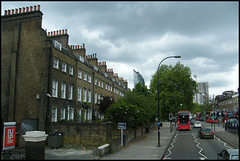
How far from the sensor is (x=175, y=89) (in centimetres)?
5569

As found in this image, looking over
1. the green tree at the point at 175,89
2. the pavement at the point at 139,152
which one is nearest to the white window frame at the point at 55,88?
the pavement at the point at 139,152

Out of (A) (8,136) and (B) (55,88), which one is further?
(B) (55,88)

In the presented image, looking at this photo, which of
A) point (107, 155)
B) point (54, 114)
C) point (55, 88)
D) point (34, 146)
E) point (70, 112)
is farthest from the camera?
point (70, 112)

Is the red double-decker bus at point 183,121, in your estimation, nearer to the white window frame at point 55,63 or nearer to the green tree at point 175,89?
the green tree at point 175,89

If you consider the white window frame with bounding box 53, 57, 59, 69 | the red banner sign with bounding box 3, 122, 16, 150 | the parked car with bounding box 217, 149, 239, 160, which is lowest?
the parked car with bounding box 217, 149, 239, 160

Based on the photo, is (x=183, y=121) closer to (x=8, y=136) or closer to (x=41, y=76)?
(x=41, y=76)

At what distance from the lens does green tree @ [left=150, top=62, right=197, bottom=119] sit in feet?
173

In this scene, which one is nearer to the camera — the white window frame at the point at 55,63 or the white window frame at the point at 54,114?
the white window frame at the point at 54,114

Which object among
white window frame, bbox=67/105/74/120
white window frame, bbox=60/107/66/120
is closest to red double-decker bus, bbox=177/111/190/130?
white window frame, bbox=67/105/74/120

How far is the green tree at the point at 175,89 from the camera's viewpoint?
173 ft

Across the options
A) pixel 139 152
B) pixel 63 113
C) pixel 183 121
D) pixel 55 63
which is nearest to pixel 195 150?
pixel 139 152

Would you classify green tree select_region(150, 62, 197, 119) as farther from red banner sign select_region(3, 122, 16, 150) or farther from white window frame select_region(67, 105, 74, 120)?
red banner sign select_region(3, 122, 16, 150)

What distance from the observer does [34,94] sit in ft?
70.9

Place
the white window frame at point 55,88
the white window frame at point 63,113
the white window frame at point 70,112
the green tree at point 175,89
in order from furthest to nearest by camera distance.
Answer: the green tree at point 175,89
the white window frame at point 70,112
the white window frame at point 63,113
the white window frame at point 55,88
